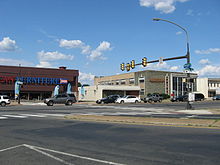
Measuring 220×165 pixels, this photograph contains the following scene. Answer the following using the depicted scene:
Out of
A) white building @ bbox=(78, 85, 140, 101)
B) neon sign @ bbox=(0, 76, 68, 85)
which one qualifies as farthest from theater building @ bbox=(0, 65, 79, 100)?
white building @ bbox=(78, 85, 140, 101)

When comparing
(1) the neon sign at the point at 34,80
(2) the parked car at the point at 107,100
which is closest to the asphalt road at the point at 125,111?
(2) the parked car at the point at 107,100

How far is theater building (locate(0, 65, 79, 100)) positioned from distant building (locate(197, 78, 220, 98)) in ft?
147

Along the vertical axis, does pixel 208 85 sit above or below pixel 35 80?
above

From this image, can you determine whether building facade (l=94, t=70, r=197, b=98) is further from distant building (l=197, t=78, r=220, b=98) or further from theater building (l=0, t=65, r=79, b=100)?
theater building (l=0, t=65, r=79, b=100)

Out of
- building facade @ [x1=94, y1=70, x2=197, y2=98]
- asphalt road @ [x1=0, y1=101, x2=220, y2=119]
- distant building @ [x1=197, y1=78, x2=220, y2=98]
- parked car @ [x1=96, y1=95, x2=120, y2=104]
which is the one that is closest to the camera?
asphalt road @ [x1=0, y1=101, x2=220, y2=119]

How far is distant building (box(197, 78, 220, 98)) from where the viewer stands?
85375 mm

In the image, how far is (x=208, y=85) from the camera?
87.9 metres

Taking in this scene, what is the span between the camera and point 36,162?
554cm

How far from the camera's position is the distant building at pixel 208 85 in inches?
3361

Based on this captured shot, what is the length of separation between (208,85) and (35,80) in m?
59.5

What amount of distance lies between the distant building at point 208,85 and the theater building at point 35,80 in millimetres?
44921

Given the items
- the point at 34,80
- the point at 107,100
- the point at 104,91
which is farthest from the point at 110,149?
the point at 104,91

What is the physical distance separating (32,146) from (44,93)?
5505cm

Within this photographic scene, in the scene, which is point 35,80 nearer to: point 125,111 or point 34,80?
point 34,80
